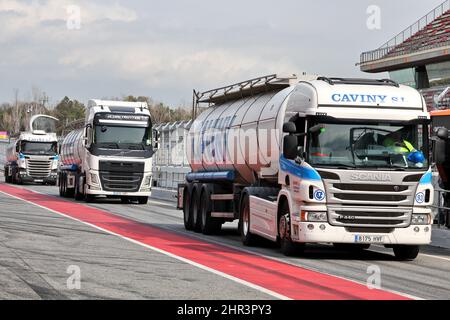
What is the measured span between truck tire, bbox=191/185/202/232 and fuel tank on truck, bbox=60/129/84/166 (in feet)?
54.7

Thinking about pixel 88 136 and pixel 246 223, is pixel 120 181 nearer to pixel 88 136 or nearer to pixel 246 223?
pixel 88 136

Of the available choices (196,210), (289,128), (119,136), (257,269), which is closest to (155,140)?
(119,136)

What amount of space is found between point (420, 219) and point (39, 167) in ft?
151

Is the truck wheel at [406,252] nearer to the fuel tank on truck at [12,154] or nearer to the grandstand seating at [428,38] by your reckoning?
the grandstand seating at [428,38]

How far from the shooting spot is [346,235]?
614 inches

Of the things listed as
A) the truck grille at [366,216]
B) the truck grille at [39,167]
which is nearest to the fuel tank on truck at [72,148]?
the truck grille at [39,167]

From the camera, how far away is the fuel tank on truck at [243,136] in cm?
1775

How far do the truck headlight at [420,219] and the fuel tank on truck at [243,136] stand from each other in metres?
2.77

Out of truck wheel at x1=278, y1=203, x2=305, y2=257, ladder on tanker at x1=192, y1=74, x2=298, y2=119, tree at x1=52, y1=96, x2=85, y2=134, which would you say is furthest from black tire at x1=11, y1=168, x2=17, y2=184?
tree at x1=52, y1=96, x2=85, y2=134

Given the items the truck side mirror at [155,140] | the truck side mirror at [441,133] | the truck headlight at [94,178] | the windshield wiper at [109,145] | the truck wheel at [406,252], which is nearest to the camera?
the truck wheel at [406,252]

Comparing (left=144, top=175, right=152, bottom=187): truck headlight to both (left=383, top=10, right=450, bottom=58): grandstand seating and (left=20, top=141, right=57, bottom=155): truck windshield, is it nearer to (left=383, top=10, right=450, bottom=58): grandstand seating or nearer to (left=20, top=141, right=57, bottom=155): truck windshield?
(left=383, top=10, right=450, bottom=58): grandstand seating
